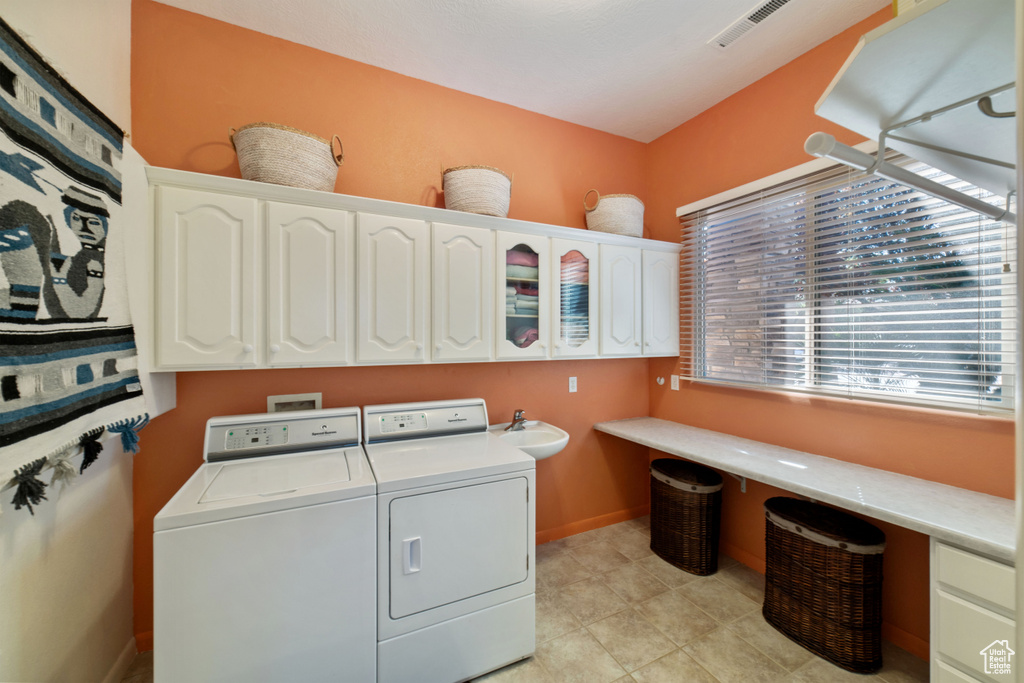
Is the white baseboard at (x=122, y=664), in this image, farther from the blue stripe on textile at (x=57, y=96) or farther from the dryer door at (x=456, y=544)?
the blue stripe on textile at (x=57, y=96)

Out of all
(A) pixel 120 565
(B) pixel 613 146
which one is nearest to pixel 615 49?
(B) pixel 613 146

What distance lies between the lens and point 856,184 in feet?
6.31

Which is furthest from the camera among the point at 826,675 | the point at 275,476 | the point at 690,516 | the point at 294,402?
the point at 690,516

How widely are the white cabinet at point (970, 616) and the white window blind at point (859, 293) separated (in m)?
0.69

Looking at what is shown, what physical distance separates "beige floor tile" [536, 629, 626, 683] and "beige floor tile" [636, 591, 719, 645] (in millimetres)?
363

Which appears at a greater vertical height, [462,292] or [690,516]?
[462,292]

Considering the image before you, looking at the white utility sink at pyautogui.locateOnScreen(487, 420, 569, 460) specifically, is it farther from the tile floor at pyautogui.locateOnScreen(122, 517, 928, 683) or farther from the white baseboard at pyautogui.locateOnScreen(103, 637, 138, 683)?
the white baseboard at pyautogui.locateOnScreen(103, 637, 138, 683)

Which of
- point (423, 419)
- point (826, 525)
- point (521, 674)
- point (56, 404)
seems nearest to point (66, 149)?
point (56, 404)

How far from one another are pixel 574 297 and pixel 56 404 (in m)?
2.25

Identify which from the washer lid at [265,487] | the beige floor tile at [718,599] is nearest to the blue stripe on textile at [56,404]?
the washer lid at [265,487]

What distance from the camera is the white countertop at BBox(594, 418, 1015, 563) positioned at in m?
1.30

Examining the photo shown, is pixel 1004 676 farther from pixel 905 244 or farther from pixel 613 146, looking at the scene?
pixel 613 146

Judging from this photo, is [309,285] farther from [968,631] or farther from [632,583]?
[968,631]

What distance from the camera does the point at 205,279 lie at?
1.64 meters
